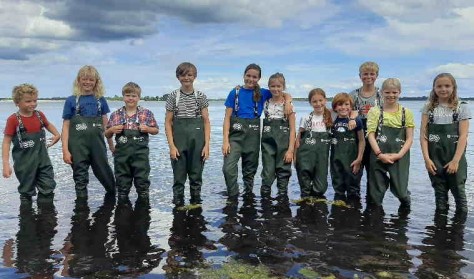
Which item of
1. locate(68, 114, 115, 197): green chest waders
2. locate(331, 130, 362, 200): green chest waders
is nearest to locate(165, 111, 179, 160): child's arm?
locate(68, 114, 115, 197): green chest waders

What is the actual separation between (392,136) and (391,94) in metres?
0.73

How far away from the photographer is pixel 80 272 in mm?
4906

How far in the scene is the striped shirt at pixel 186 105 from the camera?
8312 millimetres

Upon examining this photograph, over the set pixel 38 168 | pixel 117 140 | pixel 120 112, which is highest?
pixel 120 112

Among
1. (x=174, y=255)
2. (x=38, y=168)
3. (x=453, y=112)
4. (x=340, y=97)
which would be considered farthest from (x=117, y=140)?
(x=453, y=112)

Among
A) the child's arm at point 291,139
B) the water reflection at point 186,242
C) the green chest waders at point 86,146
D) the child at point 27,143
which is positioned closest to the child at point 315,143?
the child's arm at point 291,139

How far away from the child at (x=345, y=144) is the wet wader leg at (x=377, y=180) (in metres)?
0.43

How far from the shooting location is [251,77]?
857cm

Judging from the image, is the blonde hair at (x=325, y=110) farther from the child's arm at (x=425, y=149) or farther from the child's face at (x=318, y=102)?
the child's arm at (x=425, y=149)

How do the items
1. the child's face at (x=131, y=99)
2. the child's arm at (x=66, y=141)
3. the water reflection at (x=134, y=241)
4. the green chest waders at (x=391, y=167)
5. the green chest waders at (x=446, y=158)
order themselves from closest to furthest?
the water reflection at (x=134, y=241) → the green chest waders at (x=446, y=158) → the green chest waders at (x=391, y=167) → the child's face at (x=131, y=99) → the child's arm at (x=66, y=141)

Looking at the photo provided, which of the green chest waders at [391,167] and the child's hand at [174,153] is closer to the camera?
the green chest waders at [391,167]

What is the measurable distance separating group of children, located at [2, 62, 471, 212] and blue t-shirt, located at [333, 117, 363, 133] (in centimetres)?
2

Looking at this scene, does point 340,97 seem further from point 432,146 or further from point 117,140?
point 117,140

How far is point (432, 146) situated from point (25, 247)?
255 inches
